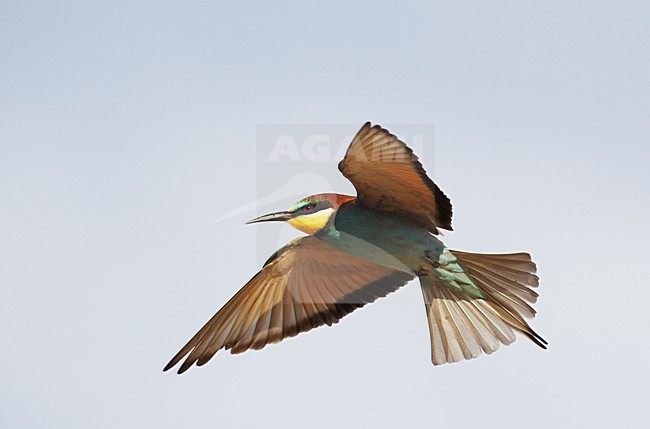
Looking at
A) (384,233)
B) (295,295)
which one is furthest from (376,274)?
(384,233)

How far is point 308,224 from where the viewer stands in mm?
4027

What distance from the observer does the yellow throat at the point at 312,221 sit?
157 inches

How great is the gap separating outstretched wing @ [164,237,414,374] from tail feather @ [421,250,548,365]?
0.33 metres

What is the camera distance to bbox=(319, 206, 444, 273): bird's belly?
3906 millimetres

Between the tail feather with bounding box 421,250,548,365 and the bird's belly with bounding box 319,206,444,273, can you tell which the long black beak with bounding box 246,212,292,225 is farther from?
the tail feather with bounding box 421,250,548,365

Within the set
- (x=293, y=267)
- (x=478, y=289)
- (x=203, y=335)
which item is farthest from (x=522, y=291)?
(x=203, y=335)

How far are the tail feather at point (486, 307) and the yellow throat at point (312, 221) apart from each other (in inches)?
23.1

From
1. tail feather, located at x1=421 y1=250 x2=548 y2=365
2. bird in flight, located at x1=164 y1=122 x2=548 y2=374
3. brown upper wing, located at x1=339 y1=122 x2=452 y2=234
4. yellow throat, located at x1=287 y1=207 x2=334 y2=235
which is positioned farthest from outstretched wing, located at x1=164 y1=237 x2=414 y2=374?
brown upper wing, located at x1=339 y1=122 x2=452 y2=234

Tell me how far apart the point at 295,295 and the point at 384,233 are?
844mm

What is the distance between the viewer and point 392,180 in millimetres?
3693

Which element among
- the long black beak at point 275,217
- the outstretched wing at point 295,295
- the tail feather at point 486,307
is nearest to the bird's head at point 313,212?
the long black beak at point 275,217

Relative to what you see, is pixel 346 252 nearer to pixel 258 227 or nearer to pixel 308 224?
pixel 308 224

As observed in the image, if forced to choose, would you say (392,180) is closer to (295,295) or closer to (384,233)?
(384,233)

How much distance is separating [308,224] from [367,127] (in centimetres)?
81
